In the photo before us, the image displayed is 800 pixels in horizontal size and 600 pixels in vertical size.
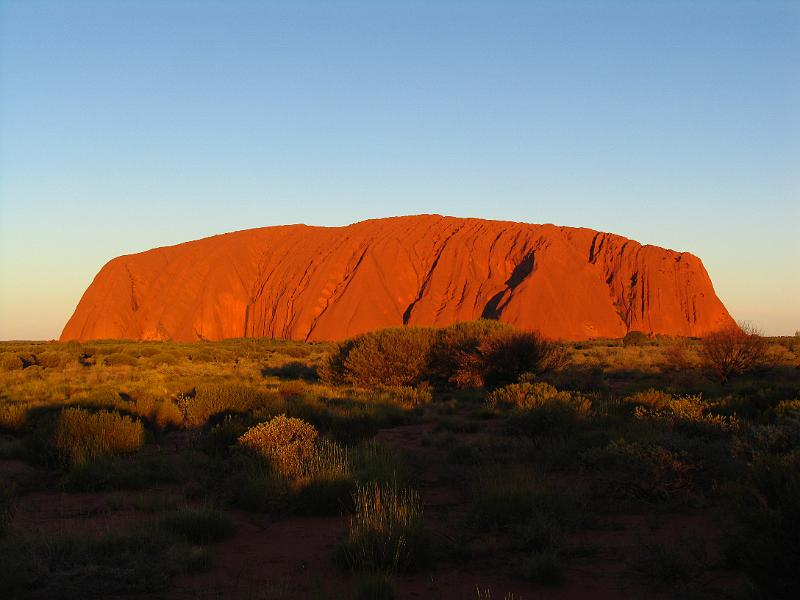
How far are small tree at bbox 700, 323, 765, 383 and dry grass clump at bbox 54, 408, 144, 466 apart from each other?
16099mm

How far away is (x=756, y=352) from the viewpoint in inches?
773

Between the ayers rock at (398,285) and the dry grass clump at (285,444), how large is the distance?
45985 mm

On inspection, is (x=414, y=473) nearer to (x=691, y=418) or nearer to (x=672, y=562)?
(x=672, y=562)

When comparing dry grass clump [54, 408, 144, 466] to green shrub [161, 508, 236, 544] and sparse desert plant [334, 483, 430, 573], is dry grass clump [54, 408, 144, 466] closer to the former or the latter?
green shrub [161, 508, 236, 544]

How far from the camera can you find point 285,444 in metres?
9.11

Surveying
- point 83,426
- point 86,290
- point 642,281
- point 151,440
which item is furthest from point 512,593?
point 86,290

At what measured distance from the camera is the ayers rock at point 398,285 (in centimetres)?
5900

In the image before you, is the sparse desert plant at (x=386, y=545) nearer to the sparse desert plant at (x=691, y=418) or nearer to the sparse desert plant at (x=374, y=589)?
the sparse desert plant at (x=374, y=589)

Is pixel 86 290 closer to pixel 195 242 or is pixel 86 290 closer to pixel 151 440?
pixel 195 242

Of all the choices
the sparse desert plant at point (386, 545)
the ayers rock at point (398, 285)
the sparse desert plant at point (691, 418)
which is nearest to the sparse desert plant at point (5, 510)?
the sparse desert plant at point (386, 545)

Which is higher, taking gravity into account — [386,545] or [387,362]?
[387,362]

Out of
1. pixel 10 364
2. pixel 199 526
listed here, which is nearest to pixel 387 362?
Answer: pixel 199 526

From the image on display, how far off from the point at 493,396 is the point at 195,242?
69.9m

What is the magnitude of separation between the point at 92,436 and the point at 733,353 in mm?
17319
